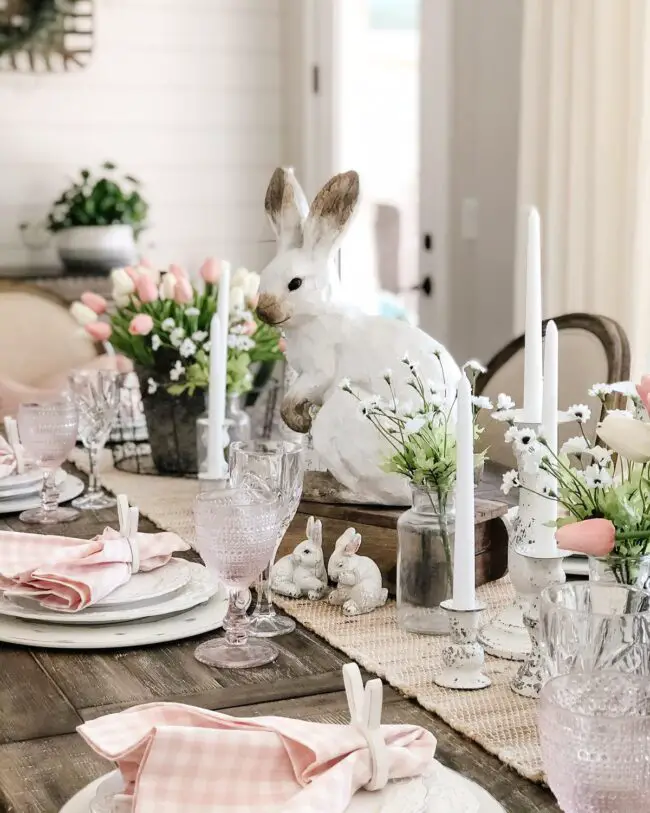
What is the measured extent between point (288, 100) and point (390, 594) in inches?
144

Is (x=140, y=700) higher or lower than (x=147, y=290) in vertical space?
lower

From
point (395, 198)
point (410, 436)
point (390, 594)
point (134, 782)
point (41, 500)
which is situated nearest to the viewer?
point (134, 782)

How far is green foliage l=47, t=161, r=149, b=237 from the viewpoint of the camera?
413 cm

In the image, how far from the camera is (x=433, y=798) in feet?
2.70

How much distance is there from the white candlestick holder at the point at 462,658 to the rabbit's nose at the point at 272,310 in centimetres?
55

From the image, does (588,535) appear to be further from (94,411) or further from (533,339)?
Answer: (94,411)

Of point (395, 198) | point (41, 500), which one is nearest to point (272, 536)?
point (41, 500)

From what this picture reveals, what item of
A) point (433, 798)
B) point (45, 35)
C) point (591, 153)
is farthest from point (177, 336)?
point (45, 35)

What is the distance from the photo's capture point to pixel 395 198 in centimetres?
415

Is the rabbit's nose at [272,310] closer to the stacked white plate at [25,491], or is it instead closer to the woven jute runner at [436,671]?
the woven jute runner at [436,671]

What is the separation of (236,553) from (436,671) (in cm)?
21

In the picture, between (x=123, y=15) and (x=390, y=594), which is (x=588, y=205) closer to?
(x=390, y=594)

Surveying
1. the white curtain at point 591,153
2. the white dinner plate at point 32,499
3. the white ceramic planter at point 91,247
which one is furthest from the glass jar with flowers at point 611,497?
the white ceramic planter at point 91,247

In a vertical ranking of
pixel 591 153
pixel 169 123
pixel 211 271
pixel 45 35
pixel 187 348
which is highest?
pixel 45 35
